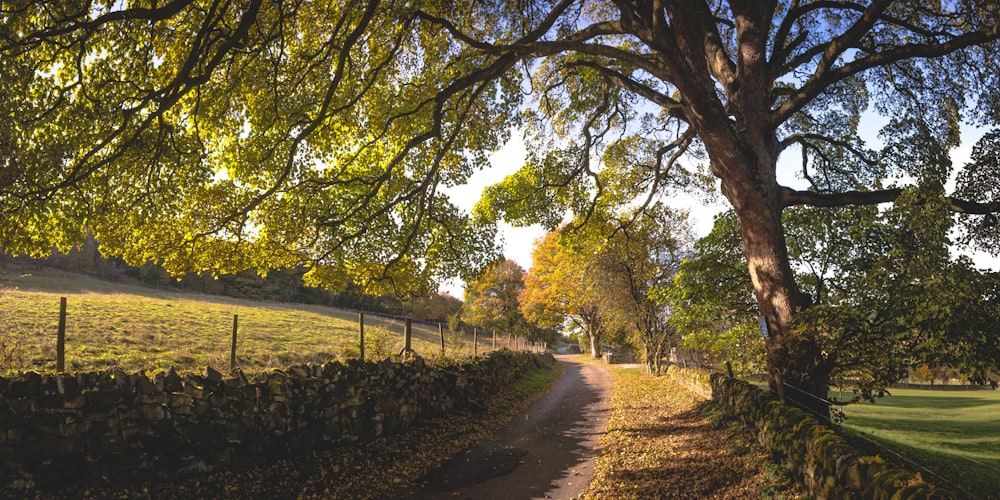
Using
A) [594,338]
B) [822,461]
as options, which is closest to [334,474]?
[822,461]

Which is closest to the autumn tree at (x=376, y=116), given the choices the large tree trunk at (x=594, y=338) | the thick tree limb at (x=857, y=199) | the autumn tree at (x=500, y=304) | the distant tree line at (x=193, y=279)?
the thick tree limb at (x=857, y=199)

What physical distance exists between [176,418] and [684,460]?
710cm

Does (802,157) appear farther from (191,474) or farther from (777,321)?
(191,474)

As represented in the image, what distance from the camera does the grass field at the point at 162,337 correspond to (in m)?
9.95

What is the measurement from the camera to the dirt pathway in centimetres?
665

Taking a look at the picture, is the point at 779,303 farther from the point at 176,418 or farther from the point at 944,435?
the point at 944,435

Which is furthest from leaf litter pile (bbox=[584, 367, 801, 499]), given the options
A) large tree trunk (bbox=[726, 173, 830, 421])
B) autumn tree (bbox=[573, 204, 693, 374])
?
autumn tree (bbox=[573, 204, 693, 374])

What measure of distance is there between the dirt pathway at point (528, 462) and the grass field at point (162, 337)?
340cm

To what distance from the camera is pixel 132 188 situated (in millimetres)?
7820

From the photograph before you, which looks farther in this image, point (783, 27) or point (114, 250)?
point (783, 27)

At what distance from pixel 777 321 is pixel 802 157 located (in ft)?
21.1

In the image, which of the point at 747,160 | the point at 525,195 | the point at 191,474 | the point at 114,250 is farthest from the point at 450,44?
the point at 191,474

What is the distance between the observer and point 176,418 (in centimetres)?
607

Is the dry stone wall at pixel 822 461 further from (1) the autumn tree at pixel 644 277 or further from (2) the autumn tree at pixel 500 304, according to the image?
(2) the autumn tree at pixel 500 304
